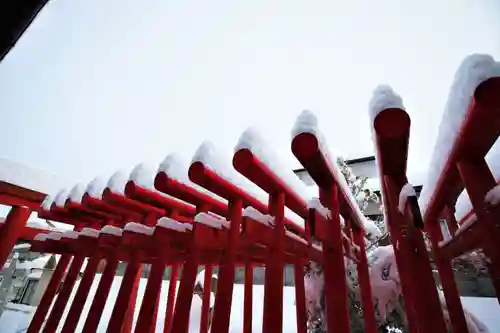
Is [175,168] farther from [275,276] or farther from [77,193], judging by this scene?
[77,193]

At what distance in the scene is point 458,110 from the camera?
89 cm

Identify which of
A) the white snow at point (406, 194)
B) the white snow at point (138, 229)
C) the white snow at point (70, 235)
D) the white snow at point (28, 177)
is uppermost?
the white snow at point (28, 177)

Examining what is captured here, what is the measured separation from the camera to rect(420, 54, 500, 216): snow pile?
0.73m

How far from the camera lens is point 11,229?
325 cm

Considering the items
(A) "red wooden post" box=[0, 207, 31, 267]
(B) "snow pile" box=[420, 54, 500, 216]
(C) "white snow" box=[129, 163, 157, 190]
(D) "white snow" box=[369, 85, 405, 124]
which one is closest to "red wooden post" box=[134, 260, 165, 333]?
(C) "white snow" box=[129, 163, 157, 190]

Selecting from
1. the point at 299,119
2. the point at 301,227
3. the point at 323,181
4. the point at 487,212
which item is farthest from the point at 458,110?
the point at 301,227

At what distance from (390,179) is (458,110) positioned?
50 cm

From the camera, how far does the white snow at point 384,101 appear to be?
0.87 m

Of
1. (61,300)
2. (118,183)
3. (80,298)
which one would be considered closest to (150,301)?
(118,183)

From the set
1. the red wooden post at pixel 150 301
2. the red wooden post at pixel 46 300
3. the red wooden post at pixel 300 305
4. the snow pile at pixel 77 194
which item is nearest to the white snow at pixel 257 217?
the red wooden post at pixel 300 305

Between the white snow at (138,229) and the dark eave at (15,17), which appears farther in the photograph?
the white snow at (138,229)

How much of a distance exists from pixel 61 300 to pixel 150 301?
5.96ft

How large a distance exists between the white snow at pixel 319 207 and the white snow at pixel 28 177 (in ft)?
11.4

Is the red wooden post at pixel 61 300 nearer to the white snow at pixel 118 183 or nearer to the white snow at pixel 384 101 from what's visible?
the white snow at pixel 118 183
